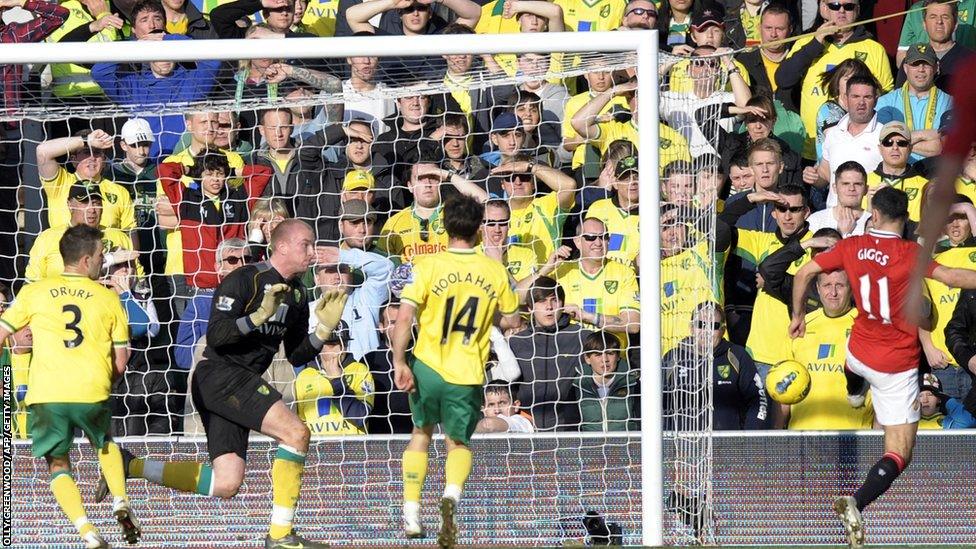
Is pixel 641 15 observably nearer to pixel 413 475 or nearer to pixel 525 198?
pixel 525 198

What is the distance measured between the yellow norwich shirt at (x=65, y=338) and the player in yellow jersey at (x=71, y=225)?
65.8 inches

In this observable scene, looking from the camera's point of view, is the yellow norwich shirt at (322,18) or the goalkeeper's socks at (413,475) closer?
the goalkeeper's socks at (413,475)

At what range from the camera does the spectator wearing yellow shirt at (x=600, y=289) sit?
28.6 feet

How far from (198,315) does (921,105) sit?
17.0 ft

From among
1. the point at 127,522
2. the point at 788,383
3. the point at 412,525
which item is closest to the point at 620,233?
the point at 788,383

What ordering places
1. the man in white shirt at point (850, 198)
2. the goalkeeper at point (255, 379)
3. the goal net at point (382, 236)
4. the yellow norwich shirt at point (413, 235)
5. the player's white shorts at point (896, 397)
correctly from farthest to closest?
the man in white shirt at point (850, 198), the yellow norwich shirt at point (413, 235), the goal net at point (382, 236), the player's white shorts at point (896, 397), the goalkeeper at point (255, 379)

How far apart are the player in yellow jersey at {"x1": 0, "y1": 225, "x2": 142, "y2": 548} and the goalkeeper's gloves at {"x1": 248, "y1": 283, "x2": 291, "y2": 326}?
779 millimetres

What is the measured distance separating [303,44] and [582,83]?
10.4 ft

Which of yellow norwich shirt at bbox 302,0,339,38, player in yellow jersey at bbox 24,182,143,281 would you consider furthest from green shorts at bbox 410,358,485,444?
yellow norwich shirt at bbox 302,0,339,38

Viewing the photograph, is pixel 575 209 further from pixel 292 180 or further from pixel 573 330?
pixel 292 180

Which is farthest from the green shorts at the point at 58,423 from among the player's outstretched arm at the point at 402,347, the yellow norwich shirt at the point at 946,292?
the yellow norwich shirt at the point at 946,292

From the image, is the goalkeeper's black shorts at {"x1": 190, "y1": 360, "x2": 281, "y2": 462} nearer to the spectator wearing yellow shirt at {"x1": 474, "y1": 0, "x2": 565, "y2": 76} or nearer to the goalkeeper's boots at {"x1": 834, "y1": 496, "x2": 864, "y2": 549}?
the goalkeeper's boots at {"x1": 834, "y1": 496, "x2": 864, "y2": 549}

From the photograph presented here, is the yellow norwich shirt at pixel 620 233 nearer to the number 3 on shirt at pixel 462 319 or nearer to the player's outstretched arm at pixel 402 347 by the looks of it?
the number 3 on shirt at pixel 462 319

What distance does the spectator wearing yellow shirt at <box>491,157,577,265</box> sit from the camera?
29.6 ft
